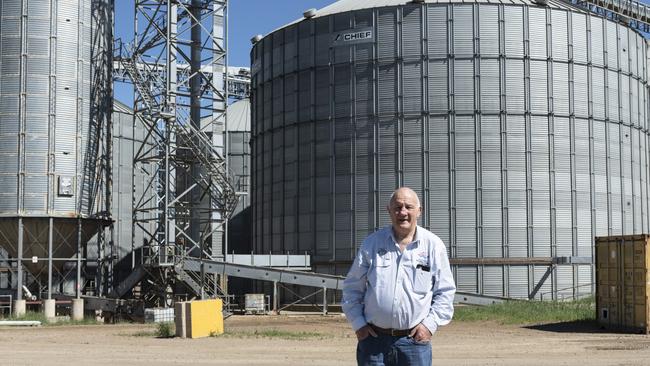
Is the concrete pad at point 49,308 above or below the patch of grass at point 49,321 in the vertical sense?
above

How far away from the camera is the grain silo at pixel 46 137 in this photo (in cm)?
4572

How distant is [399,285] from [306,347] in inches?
761

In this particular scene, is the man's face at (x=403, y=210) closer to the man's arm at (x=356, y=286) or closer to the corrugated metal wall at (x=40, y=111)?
the man's arm at (x=356, y=286)

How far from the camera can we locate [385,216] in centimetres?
5341

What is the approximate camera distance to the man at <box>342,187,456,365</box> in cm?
736

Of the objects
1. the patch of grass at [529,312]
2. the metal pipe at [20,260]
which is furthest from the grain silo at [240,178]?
→ the patch of grass at [529,312]

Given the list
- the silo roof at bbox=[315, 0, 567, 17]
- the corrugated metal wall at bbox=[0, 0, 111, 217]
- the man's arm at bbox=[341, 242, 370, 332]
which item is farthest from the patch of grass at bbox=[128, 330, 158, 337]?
the silo roof at bbox=[315, 0, 567, 17]

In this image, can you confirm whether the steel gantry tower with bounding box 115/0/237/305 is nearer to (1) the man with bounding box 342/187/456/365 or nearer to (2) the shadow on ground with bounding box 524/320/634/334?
(2) the shadow on ground with bounding box 524/320/634/334

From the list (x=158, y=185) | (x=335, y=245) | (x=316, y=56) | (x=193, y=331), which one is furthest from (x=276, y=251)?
(x=193, y=331)

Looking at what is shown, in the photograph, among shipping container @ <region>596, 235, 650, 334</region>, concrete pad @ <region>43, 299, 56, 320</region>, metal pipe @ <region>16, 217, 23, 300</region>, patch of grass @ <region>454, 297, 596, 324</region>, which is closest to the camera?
shipping container @ <region>596, 235, 650, 334</region>

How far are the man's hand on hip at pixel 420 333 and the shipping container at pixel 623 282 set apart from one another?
1030 inches

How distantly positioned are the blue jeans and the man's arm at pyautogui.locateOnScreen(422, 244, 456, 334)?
22 centimetres

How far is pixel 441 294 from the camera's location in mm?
7480

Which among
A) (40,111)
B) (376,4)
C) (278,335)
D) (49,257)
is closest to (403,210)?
(278,335)
